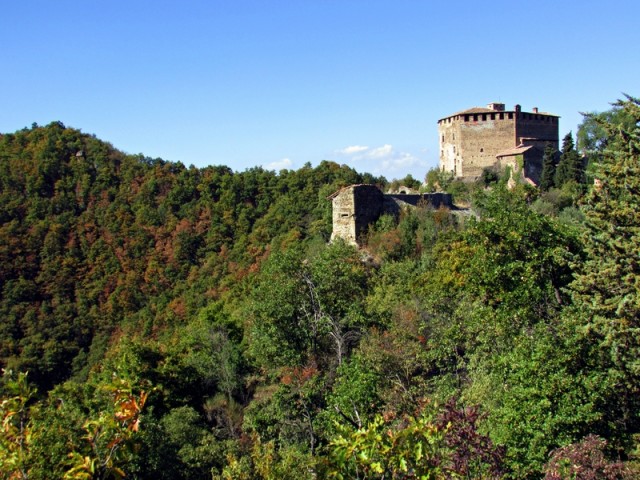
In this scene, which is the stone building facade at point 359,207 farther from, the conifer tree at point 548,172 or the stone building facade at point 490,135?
the stone building facade at point 490,135

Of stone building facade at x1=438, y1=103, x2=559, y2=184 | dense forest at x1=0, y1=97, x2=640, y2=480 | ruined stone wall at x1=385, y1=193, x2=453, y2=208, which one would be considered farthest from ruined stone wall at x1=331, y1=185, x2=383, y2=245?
stone building facade at x1=438, y1=103, x2=559, y2=184

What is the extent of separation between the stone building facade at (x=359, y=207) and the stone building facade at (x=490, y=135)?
1409 centimetres

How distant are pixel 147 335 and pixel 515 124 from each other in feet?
89.3

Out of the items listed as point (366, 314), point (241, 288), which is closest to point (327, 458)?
point (366, 314)

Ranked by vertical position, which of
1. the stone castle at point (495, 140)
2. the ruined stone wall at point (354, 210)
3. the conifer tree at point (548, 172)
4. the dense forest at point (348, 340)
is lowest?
the dense forest at point (348, 340)

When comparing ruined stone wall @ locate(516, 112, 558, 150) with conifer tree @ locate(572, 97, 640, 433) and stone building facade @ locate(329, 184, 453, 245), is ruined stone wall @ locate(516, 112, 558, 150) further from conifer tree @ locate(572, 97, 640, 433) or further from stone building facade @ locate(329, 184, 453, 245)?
conifer tree @ locate(572, 97, 640, 433)

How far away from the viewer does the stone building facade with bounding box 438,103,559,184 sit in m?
40.8

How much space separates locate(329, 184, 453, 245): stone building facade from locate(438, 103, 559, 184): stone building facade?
555 inches

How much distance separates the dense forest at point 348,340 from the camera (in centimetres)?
853

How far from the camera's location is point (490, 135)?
4106 cm

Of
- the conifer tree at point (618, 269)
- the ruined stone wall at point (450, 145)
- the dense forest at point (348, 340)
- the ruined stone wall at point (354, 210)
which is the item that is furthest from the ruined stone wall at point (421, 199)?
the conifer tree at point (618, 269)

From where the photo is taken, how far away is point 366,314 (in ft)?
65.8

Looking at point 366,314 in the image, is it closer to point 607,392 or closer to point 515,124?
point 607,392

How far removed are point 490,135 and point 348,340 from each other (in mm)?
25509
